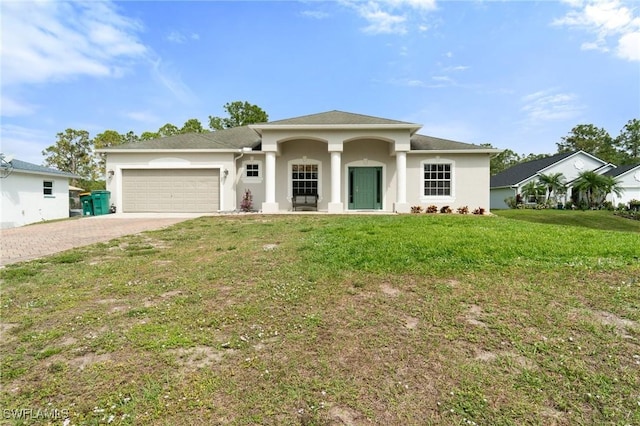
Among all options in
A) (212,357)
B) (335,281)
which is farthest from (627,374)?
(212,357)

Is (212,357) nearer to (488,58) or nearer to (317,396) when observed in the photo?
(317,396)

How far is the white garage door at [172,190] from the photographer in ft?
51.5

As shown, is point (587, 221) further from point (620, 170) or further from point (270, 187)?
point (270, 187)

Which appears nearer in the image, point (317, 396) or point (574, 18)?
point (317, 396)

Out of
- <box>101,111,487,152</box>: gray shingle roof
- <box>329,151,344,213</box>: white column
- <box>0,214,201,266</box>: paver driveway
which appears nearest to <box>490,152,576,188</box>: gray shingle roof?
<box>101,111,487,152</box>: gray shingle roof

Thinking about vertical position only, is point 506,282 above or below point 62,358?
above

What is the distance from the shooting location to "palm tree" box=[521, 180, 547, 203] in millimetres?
25802

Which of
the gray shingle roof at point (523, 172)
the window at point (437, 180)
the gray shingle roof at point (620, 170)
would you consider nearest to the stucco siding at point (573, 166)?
the gray shingle roof at point (523, 172)

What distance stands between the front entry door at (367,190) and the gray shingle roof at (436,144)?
94.5 inches

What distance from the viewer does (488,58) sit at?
573 inches

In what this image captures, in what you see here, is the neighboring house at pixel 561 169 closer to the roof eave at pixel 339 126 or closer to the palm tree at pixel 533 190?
the palm tree at pixel 533 190

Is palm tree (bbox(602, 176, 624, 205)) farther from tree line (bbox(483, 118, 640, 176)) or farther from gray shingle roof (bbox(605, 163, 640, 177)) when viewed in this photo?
tree line (bbox(483, 118, 640, 176))

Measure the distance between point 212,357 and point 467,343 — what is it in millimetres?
2209

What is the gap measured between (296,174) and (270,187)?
191cm
